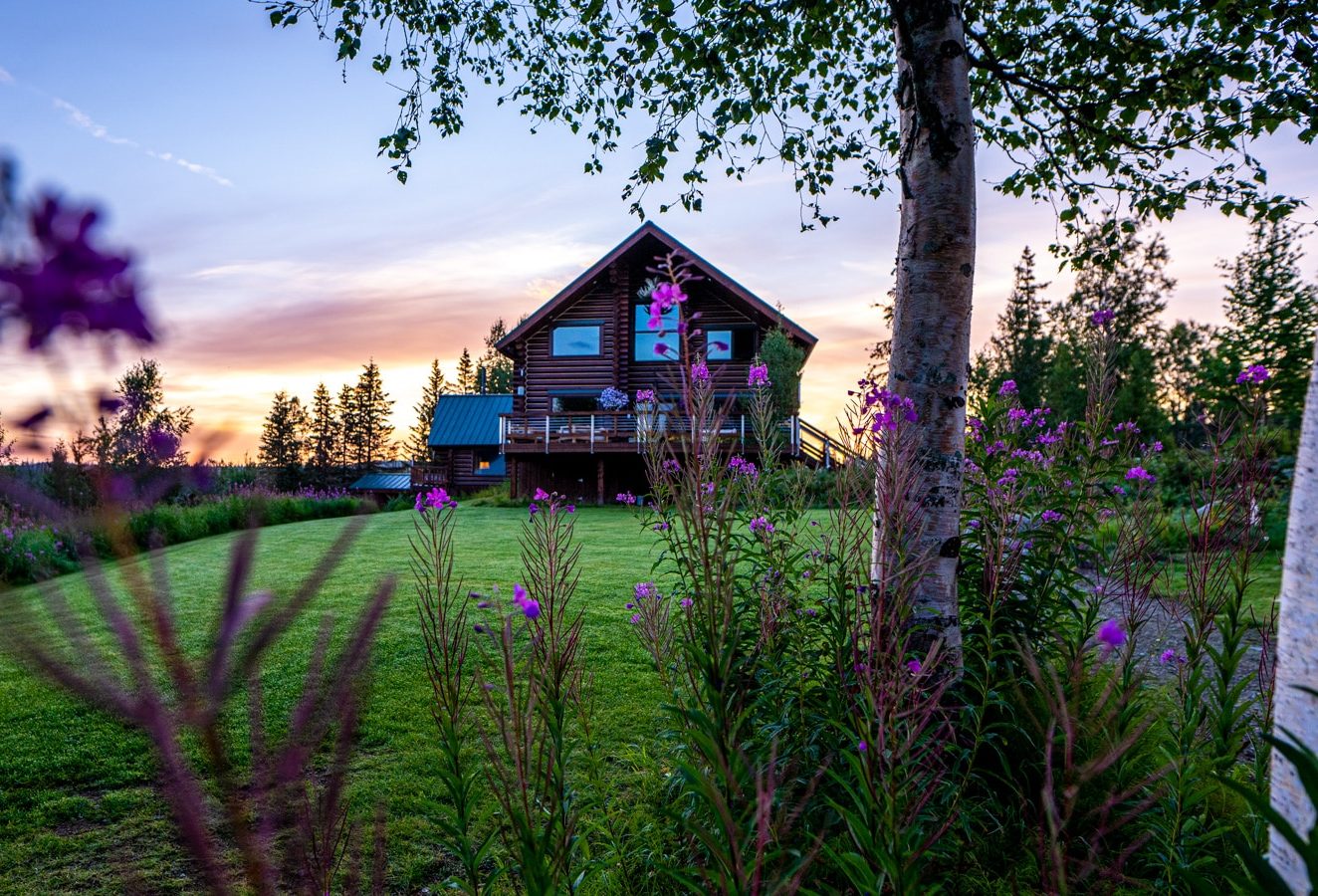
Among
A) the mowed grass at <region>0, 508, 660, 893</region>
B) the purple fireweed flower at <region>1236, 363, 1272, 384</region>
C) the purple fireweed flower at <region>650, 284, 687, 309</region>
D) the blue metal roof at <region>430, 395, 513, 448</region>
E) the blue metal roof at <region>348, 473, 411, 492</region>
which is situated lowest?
the mowed grass at <region>0, 508, 660, 893</region>

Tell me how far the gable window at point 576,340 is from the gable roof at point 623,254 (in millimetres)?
782

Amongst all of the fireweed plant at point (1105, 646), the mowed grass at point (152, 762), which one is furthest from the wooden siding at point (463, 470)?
the fireweed plant at point (1105, 646)

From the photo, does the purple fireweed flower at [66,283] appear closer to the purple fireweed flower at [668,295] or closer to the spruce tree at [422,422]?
the purple fireweed flower at [668,295]

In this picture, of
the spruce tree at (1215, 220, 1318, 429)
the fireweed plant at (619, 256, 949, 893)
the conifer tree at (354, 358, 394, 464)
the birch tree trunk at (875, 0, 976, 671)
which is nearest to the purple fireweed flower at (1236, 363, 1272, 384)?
the birch tree trunk at (875, 0, 976, 671)

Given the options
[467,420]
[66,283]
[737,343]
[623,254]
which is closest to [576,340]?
[623,254]

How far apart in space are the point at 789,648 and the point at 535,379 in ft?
70.4

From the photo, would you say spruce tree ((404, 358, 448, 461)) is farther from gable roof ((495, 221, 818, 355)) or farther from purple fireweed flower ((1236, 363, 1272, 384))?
purple fireweed flower ((1236, 363, 1272, 384))

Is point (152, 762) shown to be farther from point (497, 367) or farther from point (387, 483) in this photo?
point (497, 367)

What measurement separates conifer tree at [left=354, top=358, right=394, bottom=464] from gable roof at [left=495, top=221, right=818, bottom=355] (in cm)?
4106

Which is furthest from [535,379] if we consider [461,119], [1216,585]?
[1216,585]

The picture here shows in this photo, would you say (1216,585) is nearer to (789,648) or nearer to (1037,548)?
(1037,548)

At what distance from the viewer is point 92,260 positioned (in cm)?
57

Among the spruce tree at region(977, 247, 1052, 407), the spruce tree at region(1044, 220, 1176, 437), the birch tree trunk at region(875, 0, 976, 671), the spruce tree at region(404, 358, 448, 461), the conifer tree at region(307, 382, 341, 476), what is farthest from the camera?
the spruce tree at region(404, 358, 448, 461)

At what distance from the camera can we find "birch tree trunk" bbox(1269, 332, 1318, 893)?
36.2 inches
